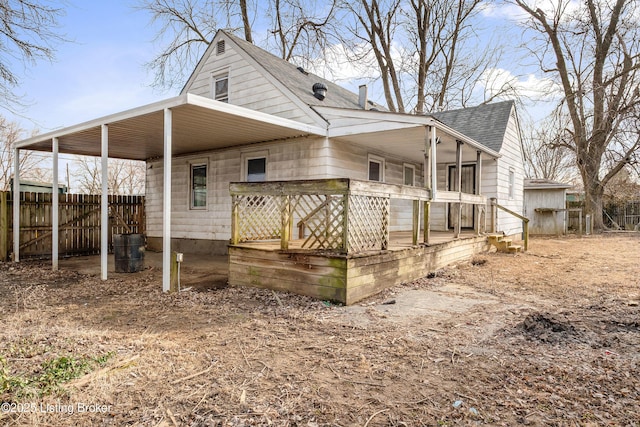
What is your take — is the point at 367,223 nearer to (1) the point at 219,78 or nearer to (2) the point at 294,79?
(2) the point at 294,79

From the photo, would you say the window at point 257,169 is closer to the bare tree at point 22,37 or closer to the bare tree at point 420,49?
the bare tree at point 22,37

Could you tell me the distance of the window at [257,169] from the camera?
9891mm

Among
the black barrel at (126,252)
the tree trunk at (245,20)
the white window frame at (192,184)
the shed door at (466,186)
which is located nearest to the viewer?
the black barrel at (126,252)

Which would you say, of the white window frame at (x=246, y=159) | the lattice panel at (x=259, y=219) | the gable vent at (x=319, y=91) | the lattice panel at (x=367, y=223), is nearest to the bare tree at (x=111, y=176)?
the white window frame at (x=246, y=159)

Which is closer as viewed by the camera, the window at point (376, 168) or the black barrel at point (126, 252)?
the black barrel at point (126, 252)

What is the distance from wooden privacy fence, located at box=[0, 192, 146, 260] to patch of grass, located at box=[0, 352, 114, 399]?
8245mm

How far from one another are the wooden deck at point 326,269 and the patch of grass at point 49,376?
286 cm

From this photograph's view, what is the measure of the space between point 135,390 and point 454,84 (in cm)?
2309

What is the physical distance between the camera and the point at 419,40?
21.3m

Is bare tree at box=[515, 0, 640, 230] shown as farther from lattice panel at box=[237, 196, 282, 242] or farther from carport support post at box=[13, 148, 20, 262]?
carport support post at box=[13, 148, 20, 262]

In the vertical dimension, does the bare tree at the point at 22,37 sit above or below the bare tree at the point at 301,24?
below

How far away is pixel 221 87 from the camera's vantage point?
1117 cm

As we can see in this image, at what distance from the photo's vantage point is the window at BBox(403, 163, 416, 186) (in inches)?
489

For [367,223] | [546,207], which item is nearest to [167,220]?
[367,223]
